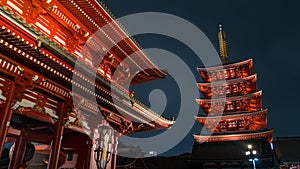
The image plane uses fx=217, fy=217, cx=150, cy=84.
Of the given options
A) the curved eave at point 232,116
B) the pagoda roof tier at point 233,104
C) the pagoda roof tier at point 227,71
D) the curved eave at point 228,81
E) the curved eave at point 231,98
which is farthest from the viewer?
the pagoda roof tier at point 227,71

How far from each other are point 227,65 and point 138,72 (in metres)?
18.9

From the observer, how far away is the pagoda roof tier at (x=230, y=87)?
2783 centimetres

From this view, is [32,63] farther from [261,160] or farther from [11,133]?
[261,160]

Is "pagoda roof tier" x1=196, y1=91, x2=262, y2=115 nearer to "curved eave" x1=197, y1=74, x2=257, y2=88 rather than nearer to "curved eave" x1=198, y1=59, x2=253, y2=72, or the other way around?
"curved eave" x1=197, y1=74, x2=257, y2=88

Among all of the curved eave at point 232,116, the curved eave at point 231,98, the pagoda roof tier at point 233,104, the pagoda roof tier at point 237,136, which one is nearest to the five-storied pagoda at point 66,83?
the pagoda roof tier at point 237,136

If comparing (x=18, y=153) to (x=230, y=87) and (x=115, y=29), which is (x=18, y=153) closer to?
(x=115, y=29)

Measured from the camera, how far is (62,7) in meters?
8.93

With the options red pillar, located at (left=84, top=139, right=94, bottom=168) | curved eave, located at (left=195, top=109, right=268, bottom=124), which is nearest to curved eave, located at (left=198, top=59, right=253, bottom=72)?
curved eave, located at (left=195, top=109, right=268, bottom=124)

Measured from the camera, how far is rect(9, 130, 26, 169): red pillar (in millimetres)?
8908

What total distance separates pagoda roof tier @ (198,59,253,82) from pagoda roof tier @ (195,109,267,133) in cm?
570

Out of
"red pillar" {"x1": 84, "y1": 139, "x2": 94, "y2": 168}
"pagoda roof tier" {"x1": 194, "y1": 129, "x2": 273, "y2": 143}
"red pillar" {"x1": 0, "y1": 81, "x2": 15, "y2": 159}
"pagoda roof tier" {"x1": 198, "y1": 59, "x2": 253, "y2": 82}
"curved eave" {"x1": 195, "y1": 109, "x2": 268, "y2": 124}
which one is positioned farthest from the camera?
"pagoda roof tier" {"x1": 198, "y1": 59, "x2": 253, "y2": 82}

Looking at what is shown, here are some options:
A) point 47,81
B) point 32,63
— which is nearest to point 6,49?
point 32,63

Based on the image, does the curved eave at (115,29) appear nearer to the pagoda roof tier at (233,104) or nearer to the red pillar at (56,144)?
the red pillar at (56,144)

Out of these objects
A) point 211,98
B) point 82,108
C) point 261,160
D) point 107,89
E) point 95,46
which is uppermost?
point 211,98
